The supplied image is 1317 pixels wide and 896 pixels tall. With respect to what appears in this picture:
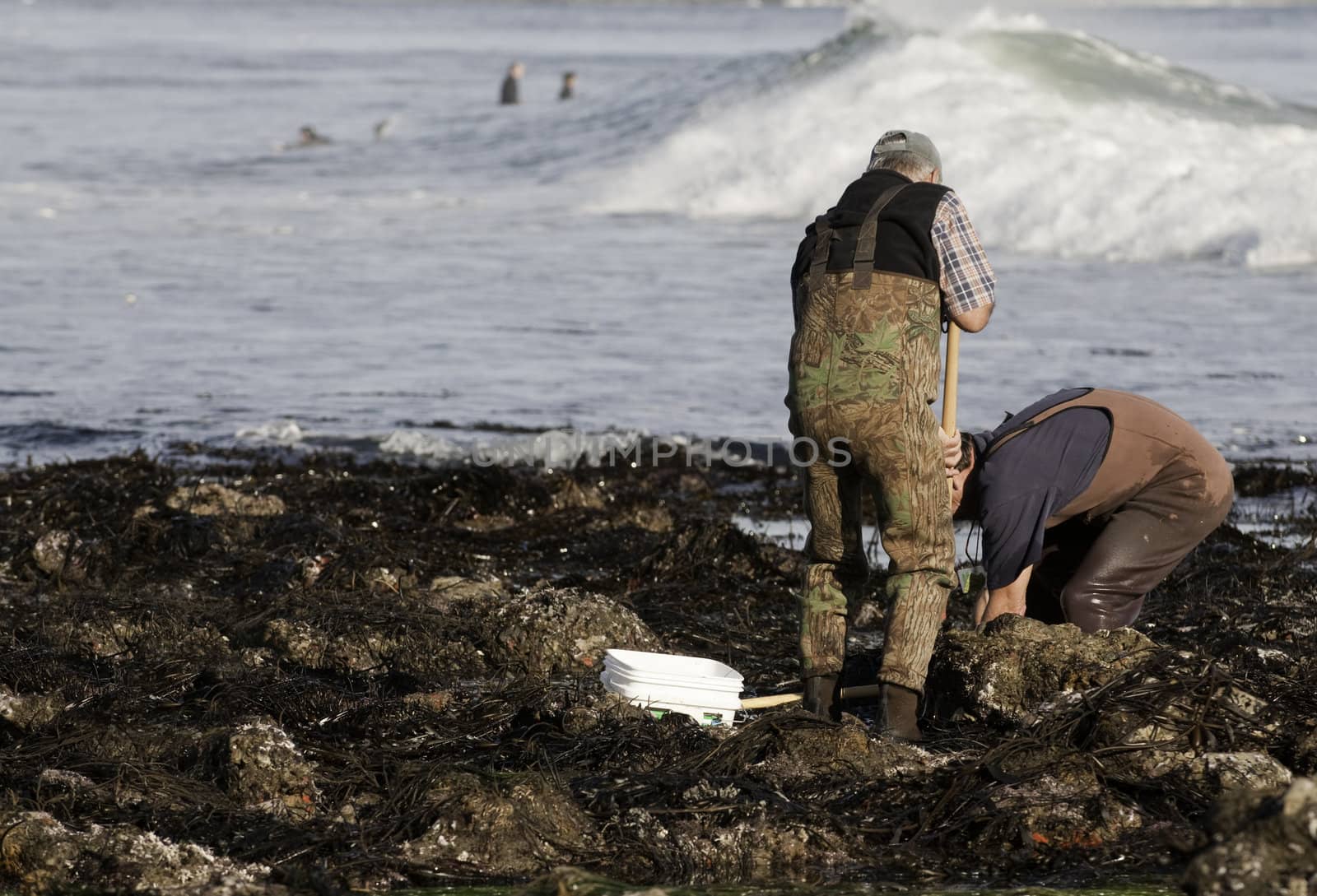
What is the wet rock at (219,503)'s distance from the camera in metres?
8.78

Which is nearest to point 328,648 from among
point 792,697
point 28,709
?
point 28,709

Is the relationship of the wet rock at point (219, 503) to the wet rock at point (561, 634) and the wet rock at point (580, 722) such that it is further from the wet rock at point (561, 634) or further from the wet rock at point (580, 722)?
the wet rock at point (580, 722)

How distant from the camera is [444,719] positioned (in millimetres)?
5750

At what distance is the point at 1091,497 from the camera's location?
6.01 metres

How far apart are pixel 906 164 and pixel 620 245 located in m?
16.0

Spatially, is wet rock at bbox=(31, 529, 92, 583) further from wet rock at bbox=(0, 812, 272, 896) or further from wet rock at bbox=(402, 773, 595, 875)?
wet rock at bbox=(402, 773, 595, 875)

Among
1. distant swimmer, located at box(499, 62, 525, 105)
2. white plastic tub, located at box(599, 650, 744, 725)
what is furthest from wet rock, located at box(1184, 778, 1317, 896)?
distant swimmer, located at box(499, 62, 525, 105)

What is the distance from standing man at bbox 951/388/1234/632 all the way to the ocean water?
475 cm

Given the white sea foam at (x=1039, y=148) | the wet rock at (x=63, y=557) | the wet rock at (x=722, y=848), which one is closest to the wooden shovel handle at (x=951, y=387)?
the wet rock at (x=722, y=848)

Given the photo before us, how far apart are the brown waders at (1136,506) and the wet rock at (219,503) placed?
427 centimetres

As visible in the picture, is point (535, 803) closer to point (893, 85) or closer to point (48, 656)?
point (48, 656)

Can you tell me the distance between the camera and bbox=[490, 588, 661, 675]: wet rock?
21.1ft

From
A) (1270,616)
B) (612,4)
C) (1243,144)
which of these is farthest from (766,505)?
(612,4)

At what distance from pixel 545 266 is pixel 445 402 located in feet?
22.9
